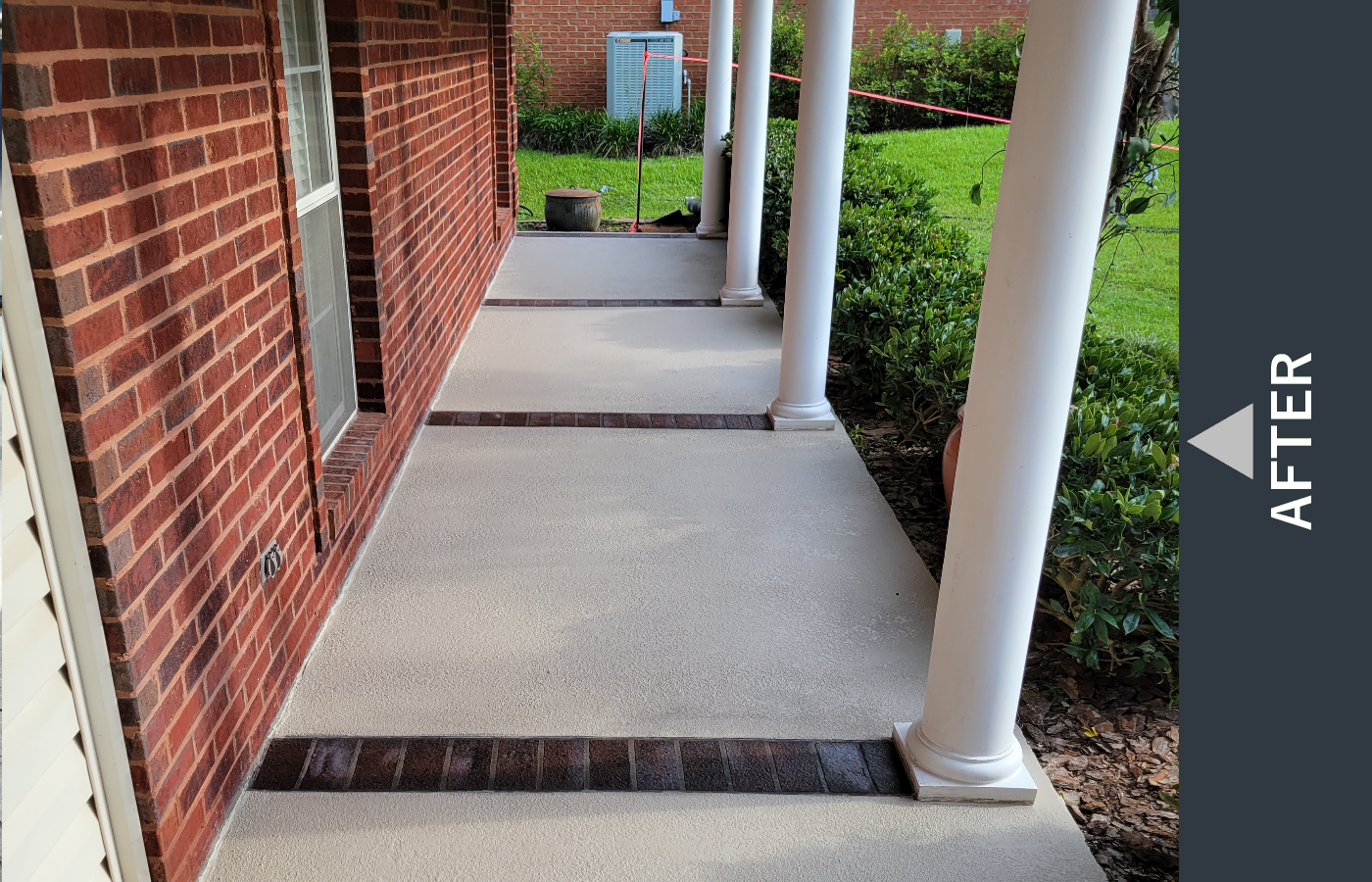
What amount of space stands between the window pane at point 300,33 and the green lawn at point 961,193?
6.96 m

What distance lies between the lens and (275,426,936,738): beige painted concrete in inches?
133

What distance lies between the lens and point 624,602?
402cm

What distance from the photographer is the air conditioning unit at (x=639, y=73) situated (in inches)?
667

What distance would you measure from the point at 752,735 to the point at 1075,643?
1.20 metres

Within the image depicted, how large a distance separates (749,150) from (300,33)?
13.7ft

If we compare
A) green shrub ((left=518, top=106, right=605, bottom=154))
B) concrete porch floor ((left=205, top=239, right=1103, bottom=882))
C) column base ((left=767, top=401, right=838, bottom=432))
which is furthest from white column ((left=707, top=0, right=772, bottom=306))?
green shrub ((left=518, top=106, right=605, bottom=154))

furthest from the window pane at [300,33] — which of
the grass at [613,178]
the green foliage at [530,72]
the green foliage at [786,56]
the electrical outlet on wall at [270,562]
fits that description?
the green foliage at [530,72]

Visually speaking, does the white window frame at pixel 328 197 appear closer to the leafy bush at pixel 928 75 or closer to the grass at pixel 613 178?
the grass at pixel 613 178

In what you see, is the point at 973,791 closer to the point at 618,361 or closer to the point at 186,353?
the point at 186,353

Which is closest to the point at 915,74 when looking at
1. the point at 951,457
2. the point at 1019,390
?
the point at 951,457

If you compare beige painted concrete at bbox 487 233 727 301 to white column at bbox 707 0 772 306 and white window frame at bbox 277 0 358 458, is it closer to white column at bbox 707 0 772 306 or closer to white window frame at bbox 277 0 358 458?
white column at bbox 707 0 772 306

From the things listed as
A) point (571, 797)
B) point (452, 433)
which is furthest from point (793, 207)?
point (571, 797)

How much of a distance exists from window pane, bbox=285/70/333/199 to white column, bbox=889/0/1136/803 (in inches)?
96.9

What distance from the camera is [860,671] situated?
362 centimetres
